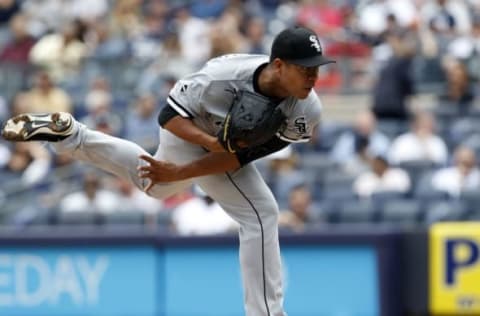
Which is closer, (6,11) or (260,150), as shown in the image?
(260,150)

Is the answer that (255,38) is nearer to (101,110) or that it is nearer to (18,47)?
(101,110)

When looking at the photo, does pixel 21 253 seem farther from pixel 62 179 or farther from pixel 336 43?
pixel 336 43

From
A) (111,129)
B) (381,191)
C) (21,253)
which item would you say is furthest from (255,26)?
(21,253)

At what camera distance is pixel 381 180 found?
40.4ft

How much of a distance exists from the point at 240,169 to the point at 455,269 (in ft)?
12.7

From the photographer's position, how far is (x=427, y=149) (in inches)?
499

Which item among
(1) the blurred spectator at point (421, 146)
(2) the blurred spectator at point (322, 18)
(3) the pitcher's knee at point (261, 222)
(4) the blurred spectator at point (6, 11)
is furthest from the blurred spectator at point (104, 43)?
(3) the pitcher's knee at point (261, 222)

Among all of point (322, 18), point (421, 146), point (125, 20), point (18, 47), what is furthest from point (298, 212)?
point (18, 47)

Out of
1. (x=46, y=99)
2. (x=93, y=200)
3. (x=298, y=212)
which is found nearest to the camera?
(x=298, y=212)

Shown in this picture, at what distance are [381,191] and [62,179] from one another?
→ 3184mm

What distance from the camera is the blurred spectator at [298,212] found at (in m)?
11.4

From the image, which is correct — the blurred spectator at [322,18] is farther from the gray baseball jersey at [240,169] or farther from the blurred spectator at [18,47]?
the gray baseball jersey at [240,169]

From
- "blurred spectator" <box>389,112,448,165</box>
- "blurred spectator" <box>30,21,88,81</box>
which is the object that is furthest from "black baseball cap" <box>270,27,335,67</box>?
"blurred spectator" <box>30,21,88,81</box>

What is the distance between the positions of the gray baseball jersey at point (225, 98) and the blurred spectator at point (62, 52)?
8.46 meters
